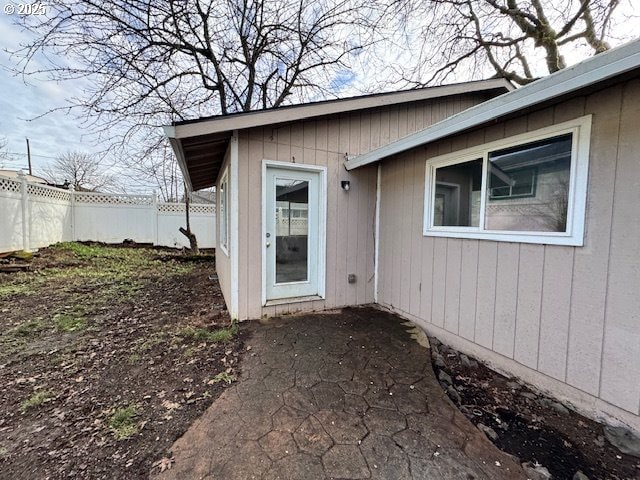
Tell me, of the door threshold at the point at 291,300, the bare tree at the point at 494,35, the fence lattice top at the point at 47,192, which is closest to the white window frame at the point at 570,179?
the door threshold at the point at 291,300

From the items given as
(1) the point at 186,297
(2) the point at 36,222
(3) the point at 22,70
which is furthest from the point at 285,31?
(2) the point at 36,222

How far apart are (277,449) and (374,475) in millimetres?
606

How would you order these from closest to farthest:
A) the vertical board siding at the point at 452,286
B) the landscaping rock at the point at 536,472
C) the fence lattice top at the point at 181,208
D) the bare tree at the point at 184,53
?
the landscaping rock at the point at 536,472 → the vertical board siding at the point at 452,286 → the bare tree at the point at 184,53 → the fence lattice top at the point at 181,208

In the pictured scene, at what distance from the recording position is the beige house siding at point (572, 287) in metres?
1.92

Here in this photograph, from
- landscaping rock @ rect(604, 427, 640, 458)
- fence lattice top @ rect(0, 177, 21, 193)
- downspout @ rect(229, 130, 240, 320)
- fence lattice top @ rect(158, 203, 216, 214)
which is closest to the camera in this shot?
landscaping rock @ rect(604, 427, 640, 458)

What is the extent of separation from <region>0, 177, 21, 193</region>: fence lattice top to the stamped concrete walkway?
30.5ft

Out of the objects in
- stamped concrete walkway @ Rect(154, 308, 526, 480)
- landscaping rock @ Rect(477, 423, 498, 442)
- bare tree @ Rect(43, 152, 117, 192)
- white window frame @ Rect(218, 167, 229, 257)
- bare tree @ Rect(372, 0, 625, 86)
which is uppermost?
bare tree @ Rect(372, 0, 625, 86)

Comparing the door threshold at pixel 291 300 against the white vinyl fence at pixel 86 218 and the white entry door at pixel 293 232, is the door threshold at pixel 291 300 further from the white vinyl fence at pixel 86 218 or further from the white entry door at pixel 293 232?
the white vinyl fence at pixel 86 218

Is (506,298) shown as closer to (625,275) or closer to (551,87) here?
(625,275)

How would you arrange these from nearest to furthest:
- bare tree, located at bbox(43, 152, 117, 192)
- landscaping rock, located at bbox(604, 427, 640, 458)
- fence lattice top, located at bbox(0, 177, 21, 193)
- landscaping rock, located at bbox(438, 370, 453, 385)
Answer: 1. landscaping rock, located at bbox(604, 427, 640, 458)
2. landscaping rock, located at bbox(438, 370, 453, 385)
3. fence lattice top, located at bbox(0, 177, 21, 193)
4. bare tree, located at bbox(43, 152, 117, 192)

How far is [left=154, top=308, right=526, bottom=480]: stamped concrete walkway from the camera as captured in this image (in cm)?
Answer: 161

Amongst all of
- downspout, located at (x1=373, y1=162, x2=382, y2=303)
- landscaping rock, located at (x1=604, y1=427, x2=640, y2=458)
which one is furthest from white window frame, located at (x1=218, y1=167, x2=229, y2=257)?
landscaping rock, located at (x1=604, y1=427, x2=640, y2=458)

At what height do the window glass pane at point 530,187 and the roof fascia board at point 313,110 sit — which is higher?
the roof fascia board at point 313,110

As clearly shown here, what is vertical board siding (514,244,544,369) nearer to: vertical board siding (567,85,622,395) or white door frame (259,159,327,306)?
vertical board siding (567,85,622,395)
